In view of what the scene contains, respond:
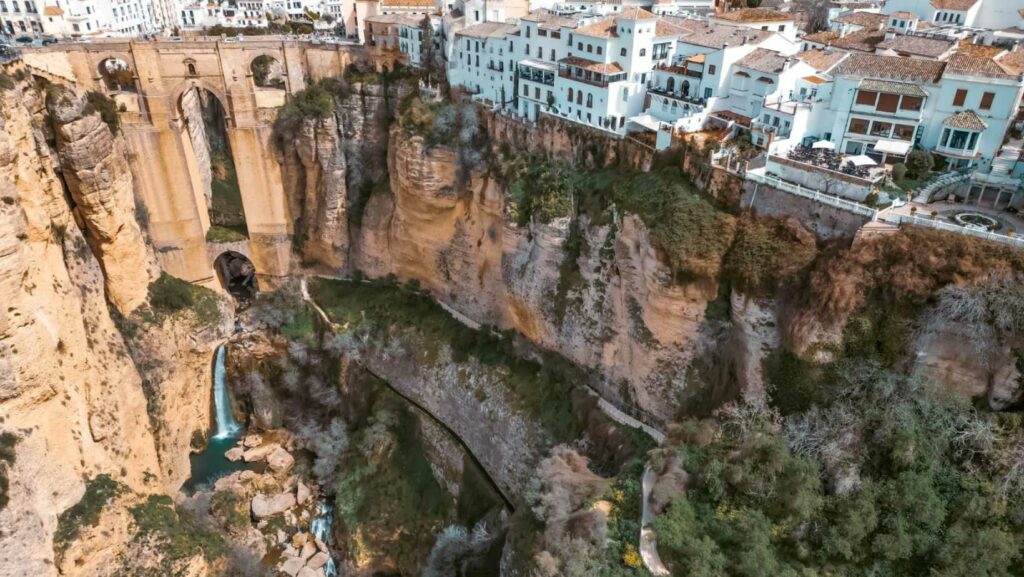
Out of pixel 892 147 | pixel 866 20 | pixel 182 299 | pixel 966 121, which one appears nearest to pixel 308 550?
pixel 182 299

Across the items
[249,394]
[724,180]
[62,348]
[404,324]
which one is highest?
[724,180]

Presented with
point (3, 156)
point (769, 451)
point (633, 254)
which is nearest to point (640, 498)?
point (769, 451)

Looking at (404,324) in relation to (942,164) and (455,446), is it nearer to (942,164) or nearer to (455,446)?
(455,446)

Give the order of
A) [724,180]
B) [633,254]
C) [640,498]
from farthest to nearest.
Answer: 1. [633,254]
2. [724,180]
3. [640,498]

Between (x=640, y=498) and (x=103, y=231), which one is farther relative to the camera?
(x=103, y=231)

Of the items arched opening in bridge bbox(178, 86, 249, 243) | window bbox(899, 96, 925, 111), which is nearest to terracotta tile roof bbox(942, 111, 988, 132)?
window bbox(899, 96, 925, 111)

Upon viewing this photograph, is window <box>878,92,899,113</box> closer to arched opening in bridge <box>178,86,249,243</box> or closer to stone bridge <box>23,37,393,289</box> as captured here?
stone bridge <box>23,37,393,289</box>

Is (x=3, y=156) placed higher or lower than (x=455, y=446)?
higher
